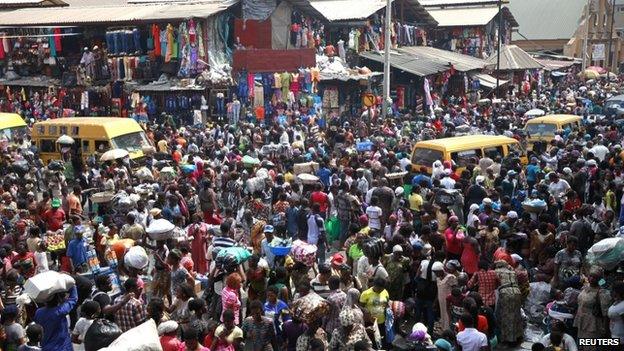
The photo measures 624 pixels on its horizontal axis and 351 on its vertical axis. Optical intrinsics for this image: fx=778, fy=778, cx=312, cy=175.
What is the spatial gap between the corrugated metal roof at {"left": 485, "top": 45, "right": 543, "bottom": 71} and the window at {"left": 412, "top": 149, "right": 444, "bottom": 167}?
71.5ft

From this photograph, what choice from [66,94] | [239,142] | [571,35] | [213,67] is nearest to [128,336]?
[239,142]

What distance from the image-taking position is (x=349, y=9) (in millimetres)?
33125

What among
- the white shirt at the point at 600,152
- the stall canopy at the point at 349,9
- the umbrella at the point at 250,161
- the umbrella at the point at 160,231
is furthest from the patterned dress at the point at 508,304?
the stall canopy at the point at 349,9

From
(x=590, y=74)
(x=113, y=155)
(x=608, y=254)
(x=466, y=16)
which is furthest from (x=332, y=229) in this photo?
(x=590, y=74)

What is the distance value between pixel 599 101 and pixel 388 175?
20.1m

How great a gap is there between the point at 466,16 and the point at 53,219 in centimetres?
3317

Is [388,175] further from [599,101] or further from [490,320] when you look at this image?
[599,101]

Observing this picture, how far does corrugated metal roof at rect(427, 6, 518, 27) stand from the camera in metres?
40.9

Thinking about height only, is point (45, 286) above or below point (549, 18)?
below

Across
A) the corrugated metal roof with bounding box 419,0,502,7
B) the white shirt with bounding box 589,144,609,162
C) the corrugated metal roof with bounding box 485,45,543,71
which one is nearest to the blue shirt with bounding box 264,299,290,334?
the white shirt with bounding box 589,144,609,162

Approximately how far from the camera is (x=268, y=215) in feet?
44.0

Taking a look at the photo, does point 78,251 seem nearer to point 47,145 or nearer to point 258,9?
point 47,145

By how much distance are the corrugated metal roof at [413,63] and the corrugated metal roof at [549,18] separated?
110 ft

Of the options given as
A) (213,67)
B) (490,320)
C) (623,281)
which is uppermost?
(213,67)
